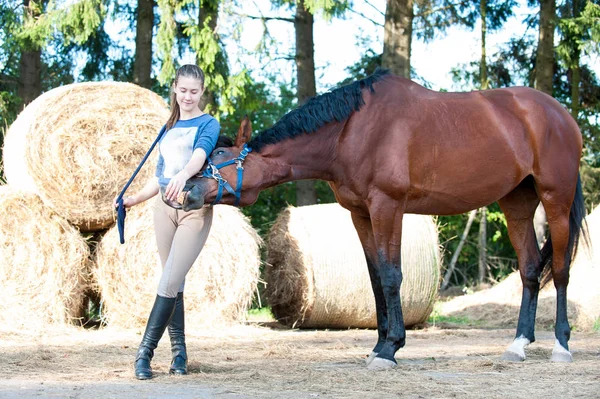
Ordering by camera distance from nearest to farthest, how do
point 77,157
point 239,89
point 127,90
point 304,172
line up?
point 304,172
point 77,157
point 127,90
point 239,89

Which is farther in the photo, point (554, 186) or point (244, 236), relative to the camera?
point (244, 236)

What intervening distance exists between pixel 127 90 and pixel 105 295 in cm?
190

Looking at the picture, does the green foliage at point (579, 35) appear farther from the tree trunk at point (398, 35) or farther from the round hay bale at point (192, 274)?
the round hay bale at point (192, 274)

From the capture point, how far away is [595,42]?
403 inches

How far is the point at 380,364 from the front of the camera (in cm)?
432

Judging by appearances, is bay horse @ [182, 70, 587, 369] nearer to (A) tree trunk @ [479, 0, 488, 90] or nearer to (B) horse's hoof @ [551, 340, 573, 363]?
(B) horse's hoof @ [551, 340, 573, 363]

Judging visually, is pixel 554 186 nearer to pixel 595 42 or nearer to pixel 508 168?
pixel 508 168

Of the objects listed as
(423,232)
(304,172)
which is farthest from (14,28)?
(304,172)

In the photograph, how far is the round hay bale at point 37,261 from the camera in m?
6.29

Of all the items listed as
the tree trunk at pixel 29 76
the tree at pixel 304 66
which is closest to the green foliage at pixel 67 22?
the tree at pixel 304 66

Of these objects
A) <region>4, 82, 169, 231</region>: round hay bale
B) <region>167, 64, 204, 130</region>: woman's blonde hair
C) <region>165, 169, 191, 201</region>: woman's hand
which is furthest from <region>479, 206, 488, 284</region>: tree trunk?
<region>165, 169, 191, 201</region>: woman's hand

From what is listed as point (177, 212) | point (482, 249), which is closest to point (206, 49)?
point (177, 212)

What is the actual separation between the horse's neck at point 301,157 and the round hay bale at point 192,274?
7.17 ft

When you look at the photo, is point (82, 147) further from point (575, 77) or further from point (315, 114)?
point (575, 77)
